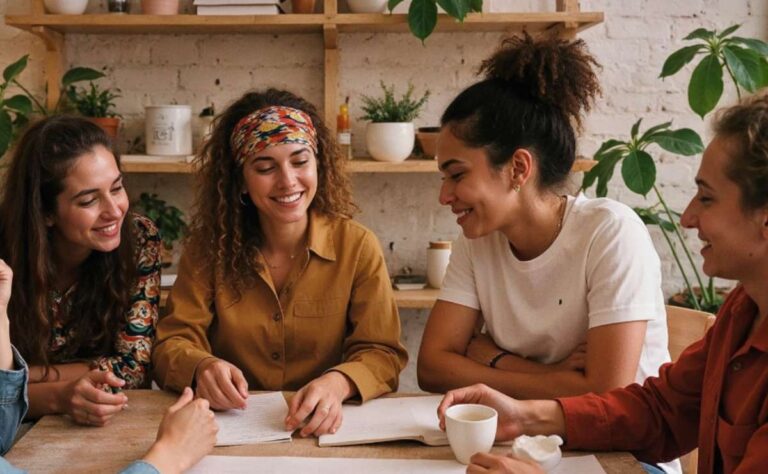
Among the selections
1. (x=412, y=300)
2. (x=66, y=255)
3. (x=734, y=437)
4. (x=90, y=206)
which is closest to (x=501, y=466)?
(x=734, y=437)

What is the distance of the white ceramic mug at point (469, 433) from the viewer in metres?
1.21

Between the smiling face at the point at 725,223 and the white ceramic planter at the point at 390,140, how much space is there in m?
1.68

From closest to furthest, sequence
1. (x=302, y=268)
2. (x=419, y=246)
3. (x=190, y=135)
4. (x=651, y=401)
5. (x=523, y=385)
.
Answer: (x=651, y=401) < (x=523, y=385) < (x=302, y=268) < (x=190, y=135) < (x=419, y=246)

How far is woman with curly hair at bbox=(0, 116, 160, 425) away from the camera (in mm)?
1771

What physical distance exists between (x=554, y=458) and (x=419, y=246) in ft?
6.49

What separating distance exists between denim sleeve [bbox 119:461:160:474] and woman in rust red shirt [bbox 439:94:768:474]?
1.56 feet

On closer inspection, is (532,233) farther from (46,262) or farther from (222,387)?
(46,262)

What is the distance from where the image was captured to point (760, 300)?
119 centimetres

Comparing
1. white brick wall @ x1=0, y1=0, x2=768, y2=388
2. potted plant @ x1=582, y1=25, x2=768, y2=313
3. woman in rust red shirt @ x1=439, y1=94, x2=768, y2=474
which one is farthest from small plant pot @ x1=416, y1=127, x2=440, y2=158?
woman in rust red shirt @ x1=439, y1=94, x2=768, y2=474

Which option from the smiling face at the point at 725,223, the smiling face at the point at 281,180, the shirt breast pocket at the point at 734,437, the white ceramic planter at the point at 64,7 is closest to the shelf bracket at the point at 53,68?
the white ceramic planter at the point at 64,7

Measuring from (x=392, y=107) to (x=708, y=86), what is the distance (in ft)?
3.52

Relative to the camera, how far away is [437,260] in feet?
9.50

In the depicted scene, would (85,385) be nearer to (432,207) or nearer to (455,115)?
(455,115)

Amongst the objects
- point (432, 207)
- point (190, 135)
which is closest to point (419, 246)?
point (432, 207)
